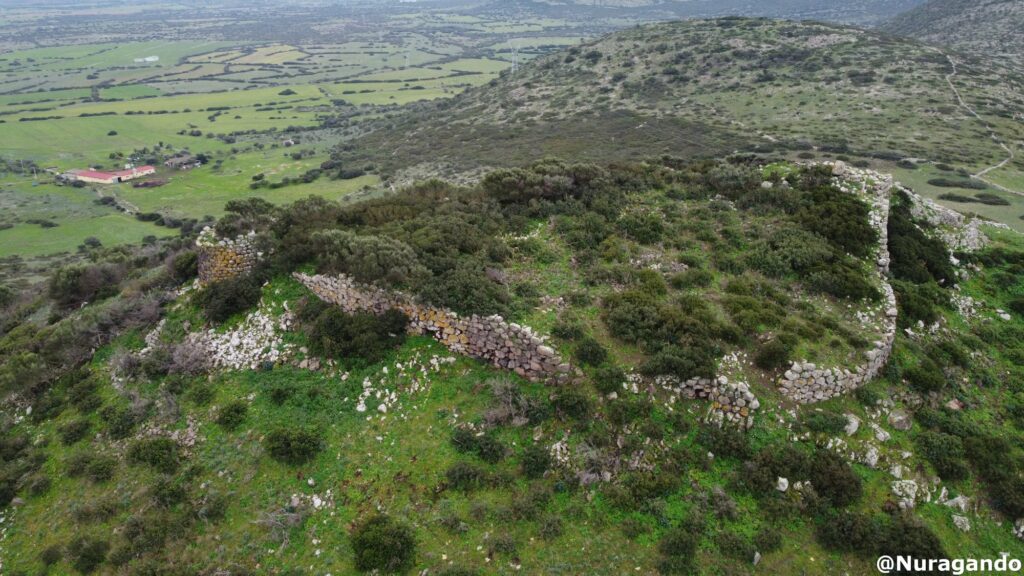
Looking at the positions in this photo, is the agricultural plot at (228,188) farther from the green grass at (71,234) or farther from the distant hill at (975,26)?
the distant hill at (975,26)

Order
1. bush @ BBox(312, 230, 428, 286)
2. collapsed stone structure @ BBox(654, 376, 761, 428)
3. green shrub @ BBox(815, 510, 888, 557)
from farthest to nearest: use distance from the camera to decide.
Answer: bush @ BBox(312, 230, 428, 286), collapsed stone structure @ BBox(654, 376, 761, 428), green shrub @ BBox(815, 510, 888, 557)

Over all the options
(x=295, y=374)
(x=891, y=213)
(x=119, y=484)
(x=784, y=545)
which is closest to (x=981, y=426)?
(x=784, y=545)

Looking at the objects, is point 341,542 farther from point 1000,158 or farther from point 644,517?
point 1000,158

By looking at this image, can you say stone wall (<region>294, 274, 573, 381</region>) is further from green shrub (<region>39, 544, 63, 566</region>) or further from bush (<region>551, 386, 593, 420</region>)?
green shrub (<region>39, 544, 63, 566</region>)

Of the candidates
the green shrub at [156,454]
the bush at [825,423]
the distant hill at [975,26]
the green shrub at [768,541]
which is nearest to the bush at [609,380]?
the green shrub at [768,541]

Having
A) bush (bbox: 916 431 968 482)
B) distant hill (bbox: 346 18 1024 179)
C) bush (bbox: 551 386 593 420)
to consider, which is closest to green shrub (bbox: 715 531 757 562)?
bush (bbox: 551 386 593 420)
